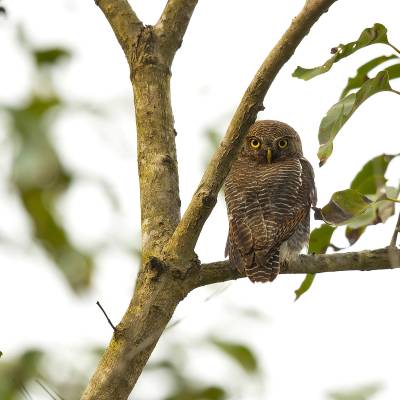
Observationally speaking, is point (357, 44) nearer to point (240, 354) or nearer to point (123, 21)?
point (123, 21)

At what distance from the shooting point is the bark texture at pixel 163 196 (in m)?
2.83

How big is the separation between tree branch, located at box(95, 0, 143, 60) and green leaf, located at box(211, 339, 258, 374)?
7.36 feet

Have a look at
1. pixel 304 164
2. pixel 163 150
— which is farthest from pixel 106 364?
pixel 304 164

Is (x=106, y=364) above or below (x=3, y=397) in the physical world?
above

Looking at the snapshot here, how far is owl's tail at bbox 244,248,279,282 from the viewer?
5246 millimetres

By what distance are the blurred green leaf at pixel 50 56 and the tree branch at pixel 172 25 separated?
1919 millimetres

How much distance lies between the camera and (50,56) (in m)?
1.93

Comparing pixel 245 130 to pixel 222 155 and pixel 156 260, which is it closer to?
pixel 222 155

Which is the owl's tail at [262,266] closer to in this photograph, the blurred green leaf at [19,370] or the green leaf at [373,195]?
the green leaf at [373,195]

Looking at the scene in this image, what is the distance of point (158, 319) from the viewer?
2904mm

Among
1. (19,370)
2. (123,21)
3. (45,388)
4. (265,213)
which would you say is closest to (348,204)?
(123,21)

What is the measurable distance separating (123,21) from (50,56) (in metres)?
2.15

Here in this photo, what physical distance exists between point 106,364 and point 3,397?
154 centimetres

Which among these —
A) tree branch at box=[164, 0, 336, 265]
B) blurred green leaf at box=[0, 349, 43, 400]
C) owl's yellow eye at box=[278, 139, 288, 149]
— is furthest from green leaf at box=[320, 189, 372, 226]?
owl's yellow eye at box=[278, 139, 288, 149]
